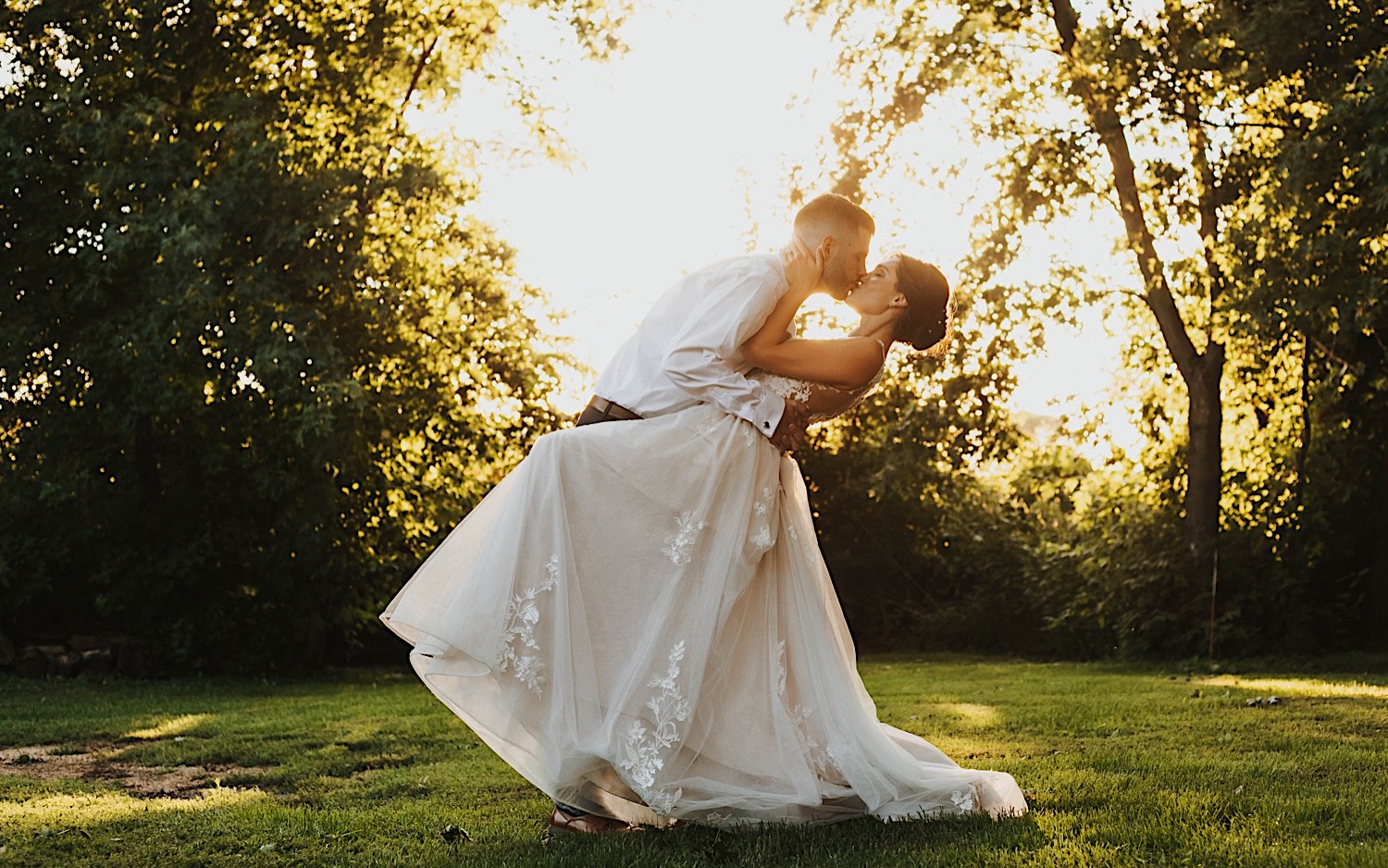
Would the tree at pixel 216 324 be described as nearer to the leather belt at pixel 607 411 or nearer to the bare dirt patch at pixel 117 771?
the bare dirt patch at pixel 117 771

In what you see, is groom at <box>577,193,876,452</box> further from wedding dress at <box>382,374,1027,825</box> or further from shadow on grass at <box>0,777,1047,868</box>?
shadow on grass at <box>0,777,1047,868</box>

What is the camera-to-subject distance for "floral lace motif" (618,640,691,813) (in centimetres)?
392

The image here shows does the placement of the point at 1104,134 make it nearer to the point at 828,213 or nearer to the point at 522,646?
the point at 828,213

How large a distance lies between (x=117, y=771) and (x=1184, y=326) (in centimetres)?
1237

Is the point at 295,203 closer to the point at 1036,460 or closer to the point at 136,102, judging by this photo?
the point at 136,102

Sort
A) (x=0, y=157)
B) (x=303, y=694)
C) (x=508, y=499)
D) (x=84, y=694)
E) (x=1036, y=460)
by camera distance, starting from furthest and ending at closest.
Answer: (x=1036, y=460), (x=0, y=157), (x=303, y=694), (x=84, y=694), (x=508, y=499)

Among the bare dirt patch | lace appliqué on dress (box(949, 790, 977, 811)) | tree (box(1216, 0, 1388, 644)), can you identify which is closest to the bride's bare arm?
lace appliqué on dress (box(949, 790, 977, 811))

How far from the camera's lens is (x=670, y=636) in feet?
13.5

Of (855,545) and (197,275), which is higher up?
(197,275)

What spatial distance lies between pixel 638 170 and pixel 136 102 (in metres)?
6.65

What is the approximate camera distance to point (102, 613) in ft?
42.8

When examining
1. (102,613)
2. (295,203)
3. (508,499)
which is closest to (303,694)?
(102,613)

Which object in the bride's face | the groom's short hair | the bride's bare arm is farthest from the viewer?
the bride's face

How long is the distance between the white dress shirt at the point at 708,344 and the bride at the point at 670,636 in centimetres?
7
